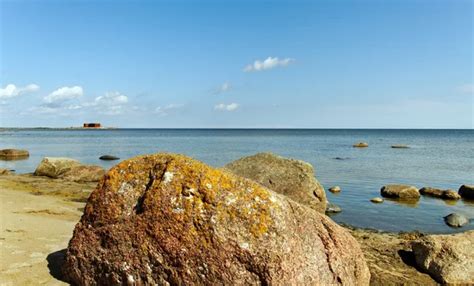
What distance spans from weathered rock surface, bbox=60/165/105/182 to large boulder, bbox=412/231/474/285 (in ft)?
57.4

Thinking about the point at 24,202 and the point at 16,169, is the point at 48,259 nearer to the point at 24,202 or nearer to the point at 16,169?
the point at 24,202

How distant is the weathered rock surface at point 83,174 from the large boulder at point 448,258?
1751cm

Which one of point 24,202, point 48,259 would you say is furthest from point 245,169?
point 48,259

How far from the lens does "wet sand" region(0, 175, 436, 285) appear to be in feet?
20.6

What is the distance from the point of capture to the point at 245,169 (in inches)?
578

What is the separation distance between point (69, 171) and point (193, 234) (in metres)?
19.2

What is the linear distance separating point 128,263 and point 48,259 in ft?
6.48

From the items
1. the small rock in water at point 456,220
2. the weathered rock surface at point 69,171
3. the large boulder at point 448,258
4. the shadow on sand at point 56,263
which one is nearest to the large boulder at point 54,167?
the weathered rock surface at point 69,171

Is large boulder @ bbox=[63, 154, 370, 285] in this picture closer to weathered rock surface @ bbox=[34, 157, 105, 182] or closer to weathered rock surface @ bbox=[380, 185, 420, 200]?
weathered rock surface @ bbox=[380, 185, 420, 200]

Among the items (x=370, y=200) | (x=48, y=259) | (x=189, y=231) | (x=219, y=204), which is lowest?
(x=370, y=200)

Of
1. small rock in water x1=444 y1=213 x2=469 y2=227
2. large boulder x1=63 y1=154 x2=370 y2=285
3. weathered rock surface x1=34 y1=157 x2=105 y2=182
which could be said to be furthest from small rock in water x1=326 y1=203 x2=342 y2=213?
weathered rock surface x1=34 y1=157 x2=105 y2=182

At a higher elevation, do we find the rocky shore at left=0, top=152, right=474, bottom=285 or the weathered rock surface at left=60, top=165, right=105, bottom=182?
the rocky shore at left=0, top=152, right=474, bottom=285

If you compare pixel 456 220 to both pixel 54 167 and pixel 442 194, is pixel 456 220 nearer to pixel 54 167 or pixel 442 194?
pixel 442 194

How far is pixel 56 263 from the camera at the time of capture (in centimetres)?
665
